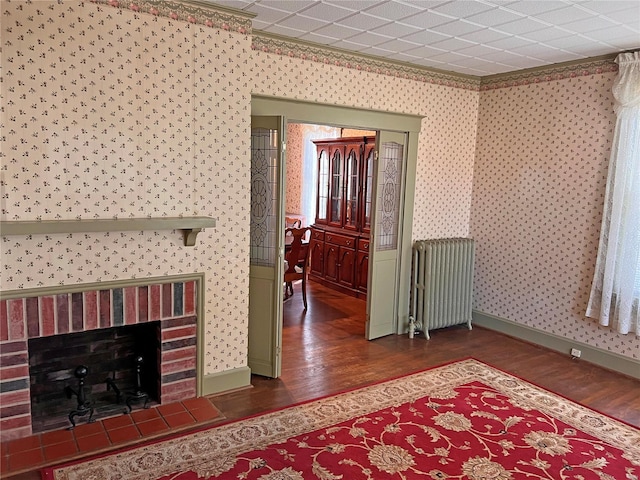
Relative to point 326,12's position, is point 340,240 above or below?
below

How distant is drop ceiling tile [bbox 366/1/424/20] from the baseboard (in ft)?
11.4

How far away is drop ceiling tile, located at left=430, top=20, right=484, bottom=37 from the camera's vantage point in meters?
3.52

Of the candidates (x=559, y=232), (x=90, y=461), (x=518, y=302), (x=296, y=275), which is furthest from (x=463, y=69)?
(x=90, y=461)

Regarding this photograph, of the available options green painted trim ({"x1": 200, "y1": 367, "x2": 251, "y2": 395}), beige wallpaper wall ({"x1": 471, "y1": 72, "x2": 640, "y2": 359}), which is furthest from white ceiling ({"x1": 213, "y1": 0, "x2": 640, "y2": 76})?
green painted trim ({"x1": 200, "y1": 367, "x2": 251, "y2": 395})

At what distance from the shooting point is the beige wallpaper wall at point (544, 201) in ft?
14.8

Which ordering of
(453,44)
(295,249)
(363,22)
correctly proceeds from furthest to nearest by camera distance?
(295,249) < (453,44) < (363,22)

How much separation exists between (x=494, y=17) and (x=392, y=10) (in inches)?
28.7

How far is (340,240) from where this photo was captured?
6.96m

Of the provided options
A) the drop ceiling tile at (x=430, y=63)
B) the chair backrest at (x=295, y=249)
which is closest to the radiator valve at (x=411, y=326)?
the chair backrest at (x=295, y=249)

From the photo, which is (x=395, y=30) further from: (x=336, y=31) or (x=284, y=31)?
(x=284, y=31)

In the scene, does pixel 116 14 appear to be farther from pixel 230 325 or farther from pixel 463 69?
pixel 463 69

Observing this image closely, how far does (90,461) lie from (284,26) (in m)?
3.25

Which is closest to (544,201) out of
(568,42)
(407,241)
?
(407,241)

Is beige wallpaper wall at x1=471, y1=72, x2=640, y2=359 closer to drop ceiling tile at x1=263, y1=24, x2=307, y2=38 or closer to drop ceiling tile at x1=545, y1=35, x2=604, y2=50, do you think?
drop ceiling tile at x1=545, y1=35, x2=604, y2=50
